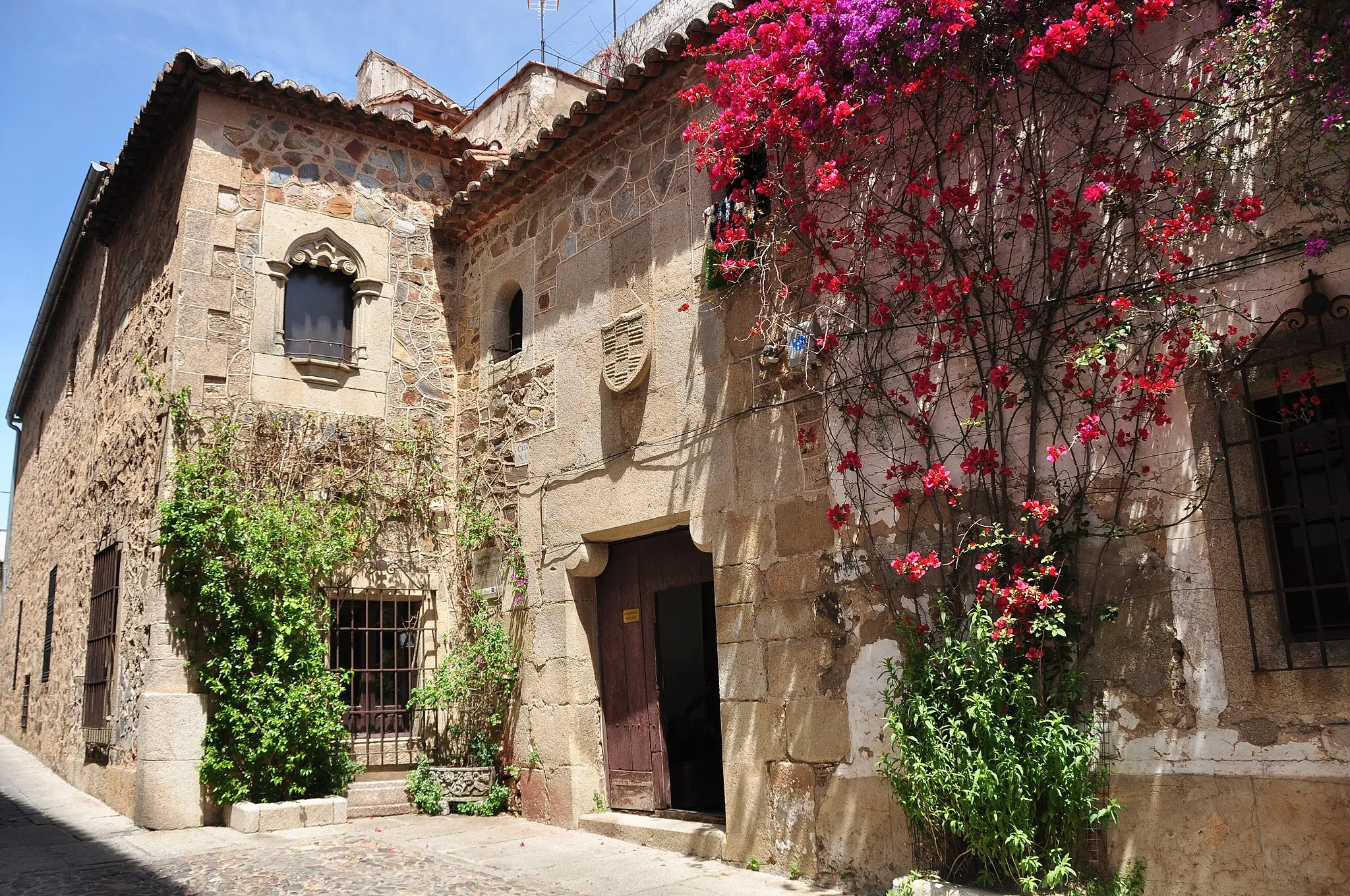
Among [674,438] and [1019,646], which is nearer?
[1019,646]

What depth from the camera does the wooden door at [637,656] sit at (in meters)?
6.91

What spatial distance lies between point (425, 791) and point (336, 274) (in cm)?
417

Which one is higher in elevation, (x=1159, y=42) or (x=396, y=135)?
(x=396, y=135)

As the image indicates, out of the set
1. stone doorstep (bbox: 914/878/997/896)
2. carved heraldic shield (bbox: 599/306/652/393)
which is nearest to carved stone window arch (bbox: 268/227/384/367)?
carved heraldic shield (bbox: 599/306/652/393)

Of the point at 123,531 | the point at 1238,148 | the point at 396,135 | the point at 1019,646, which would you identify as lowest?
the point at 1019,646

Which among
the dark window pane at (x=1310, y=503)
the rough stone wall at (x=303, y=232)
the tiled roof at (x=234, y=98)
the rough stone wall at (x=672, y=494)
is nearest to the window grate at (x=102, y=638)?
the rough stone wall at (x=303, y=232)

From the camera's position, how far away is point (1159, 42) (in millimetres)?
4621

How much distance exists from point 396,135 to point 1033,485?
21.3 feet

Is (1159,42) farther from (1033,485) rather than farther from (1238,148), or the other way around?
(1033,485)

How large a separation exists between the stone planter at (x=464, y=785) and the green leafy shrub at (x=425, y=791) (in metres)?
0.03

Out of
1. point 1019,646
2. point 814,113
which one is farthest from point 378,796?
point 814,113

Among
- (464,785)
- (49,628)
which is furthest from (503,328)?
(49,628)

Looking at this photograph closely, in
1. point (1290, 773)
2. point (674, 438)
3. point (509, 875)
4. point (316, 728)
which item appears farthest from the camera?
point (316, 728)

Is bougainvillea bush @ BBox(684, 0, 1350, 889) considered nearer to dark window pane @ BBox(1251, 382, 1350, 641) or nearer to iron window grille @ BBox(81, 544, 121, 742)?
dark window pane @ BBox(1251, 382, 1350, 641)
